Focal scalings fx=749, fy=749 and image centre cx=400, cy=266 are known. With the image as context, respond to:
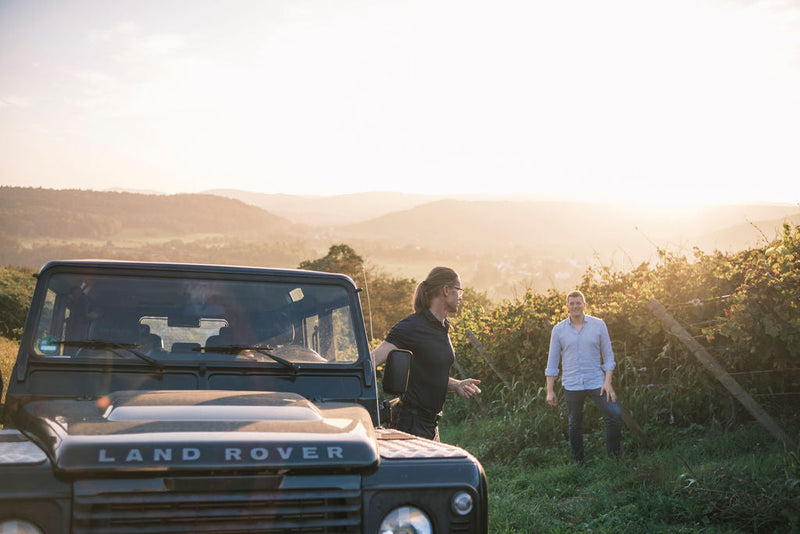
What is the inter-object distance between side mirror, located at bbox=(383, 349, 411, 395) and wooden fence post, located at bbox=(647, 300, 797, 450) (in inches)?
179

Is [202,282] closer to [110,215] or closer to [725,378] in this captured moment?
[725,378]

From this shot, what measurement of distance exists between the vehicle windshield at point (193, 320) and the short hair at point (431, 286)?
1336 millimetres

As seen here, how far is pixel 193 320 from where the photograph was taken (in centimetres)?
394

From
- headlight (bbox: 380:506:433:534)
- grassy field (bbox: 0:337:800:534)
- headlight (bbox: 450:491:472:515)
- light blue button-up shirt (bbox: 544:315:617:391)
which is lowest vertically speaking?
grassy field (bbox: 0:337:800:534)

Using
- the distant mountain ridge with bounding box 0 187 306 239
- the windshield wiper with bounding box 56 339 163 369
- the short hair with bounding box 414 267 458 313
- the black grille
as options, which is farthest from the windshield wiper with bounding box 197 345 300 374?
the distant mountain ridge with bounding box 0 187 306 239

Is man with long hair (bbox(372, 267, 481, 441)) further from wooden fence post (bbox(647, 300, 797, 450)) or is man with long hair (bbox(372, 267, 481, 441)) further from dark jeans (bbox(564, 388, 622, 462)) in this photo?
wooden fence post (bbox(647, 300, 797, 450))

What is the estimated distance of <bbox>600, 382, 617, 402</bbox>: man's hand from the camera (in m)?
8.02

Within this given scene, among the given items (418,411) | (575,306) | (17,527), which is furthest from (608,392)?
(17,527)

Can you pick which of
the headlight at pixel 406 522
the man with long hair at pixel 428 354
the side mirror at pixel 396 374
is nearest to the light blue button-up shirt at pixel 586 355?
the man with long hair at pixel 428 354

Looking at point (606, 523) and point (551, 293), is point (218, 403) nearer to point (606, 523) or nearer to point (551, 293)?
point (606, 523)

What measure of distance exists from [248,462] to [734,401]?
6921 millimetres

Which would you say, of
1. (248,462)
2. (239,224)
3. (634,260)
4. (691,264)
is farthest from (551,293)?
(239,224)

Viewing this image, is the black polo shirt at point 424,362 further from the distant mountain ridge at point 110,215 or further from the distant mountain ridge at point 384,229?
the distant mountain ridge at point 110,215

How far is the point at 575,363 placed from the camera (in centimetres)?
830
